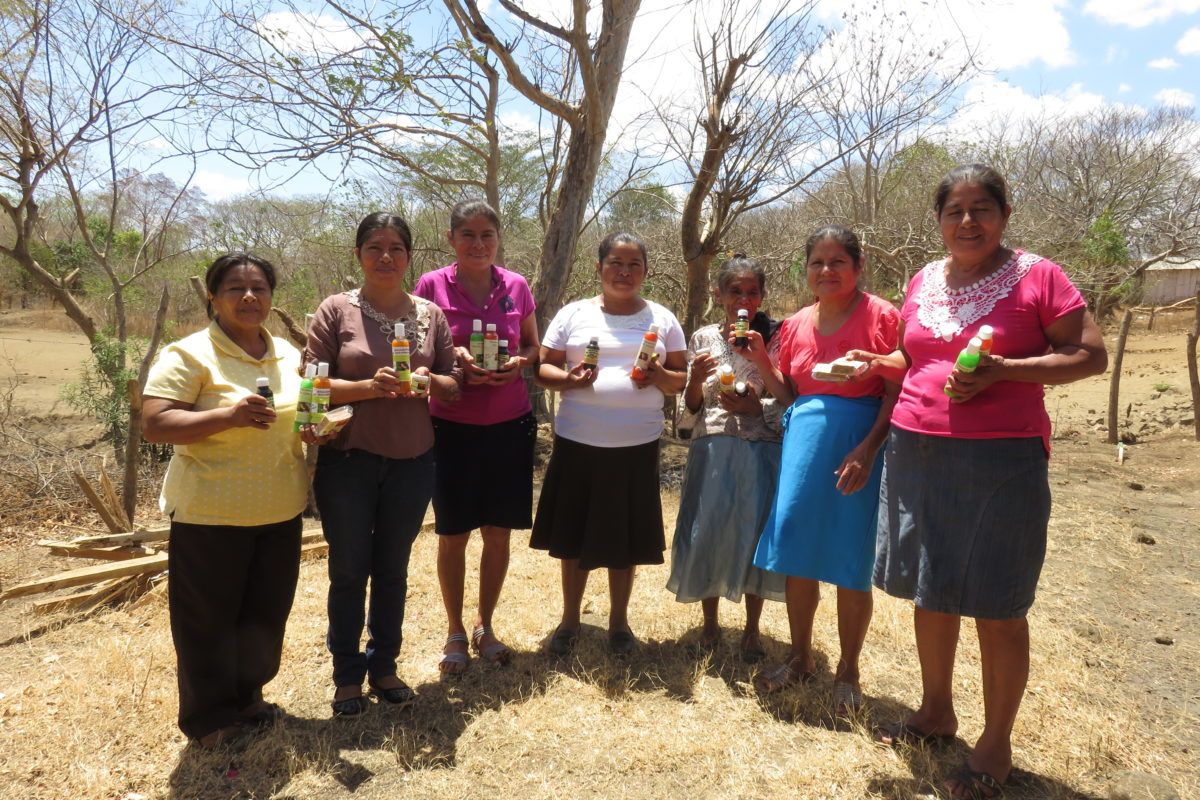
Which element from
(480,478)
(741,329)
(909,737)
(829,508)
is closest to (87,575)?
(480,478)

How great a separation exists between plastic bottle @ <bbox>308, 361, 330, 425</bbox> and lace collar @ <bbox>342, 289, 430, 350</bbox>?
1.23ft

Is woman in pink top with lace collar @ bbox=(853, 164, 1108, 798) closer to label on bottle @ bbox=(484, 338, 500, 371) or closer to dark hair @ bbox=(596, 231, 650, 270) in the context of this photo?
dark hair @ bbox=(596, 231, 650, 270)

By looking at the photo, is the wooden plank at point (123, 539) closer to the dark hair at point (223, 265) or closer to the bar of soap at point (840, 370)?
the dark hair at point (223, 265)

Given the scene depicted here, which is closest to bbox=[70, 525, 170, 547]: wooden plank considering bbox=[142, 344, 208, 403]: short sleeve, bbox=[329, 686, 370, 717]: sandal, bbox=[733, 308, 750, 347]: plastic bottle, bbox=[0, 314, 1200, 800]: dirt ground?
bbox=[0, 314, 1200, 800]: dirt ground

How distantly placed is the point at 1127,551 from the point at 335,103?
7506 mm

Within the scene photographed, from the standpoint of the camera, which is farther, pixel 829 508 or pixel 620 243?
pixel 620 243

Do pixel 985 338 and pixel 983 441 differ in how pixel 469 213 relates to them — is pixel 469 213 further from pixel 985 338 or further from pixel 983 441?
pixel 983 441

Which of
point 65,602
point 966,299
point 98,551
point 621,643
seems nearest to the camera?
point 966,299

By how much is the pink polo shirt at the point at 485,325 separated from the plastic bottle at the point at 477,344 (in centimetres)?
9

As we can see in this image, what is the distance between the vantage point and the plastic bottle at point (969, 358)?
2.27m

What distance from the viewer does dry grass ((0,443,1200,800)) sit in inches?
107

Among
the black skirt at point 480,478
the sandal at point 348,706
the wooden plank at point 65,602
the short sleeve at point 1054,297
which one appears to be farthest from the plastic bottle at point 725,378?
the wooden plank at point 65,602

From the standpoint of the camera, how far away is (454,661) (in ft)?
11.5

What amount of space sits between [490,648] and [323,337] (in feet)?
5.51
